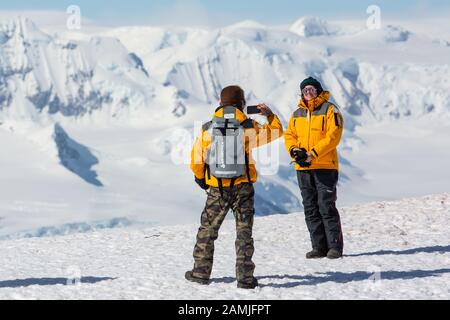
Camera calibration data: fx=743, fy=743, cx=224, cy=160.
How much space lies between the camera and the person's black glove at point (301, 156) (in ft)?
35.9

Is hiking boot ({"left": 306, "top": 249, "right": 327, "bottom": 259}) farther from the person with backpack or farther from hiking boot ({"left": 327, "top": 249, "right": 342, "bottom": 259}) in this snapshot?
the person with backpack

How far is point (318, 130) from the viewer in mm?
11008

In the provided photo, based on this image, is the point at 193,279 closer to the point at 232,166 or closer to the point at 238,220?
the point at 238,220

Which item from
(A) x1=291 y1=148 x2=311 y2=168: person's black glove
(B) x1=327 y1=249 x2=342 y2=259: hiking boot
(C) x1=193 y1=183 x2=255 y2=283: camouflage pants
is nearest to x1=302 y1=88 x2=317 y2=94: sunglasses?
(A) x1=291 y1=148 x2=311 y2=168: person's black glove

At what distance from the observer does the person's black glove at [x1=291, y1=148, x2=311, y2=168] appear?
35.9 feet

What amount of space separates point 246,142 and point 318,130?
2.28 metres

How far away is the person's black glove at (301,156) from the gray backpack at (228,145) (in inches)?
81.1

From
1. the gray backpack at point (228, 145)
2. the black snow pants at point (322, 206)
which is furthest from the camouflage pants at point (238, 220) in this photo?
the black snow pants at point (322, 206)

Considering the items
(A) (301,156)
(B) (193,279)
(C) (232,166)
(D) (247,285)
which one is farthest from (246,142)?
(A) (301,156)

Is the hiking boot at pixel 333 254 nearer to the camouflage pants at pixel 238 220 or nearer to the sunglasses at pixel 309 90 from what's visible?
the sunglasses at pixel 309 90

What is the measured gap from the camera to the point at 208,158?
29.9 feet

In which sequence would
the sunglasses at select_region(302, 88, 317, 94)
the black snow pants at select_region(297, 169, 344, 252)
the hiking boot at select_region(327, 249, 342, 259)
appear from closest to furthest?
1. the sunglasses at select_region(302, 88, 317, 94)
2. the black snow pants at select_region(297, 169, 344, 252)
3. the hiking boot at select_region(327, 249, 342, 259)

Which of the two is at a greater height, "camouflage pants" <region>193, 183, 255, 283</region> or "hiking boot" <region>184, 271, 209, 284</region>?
"camouflage pants" <region>193, 183, 255, 283</region>
